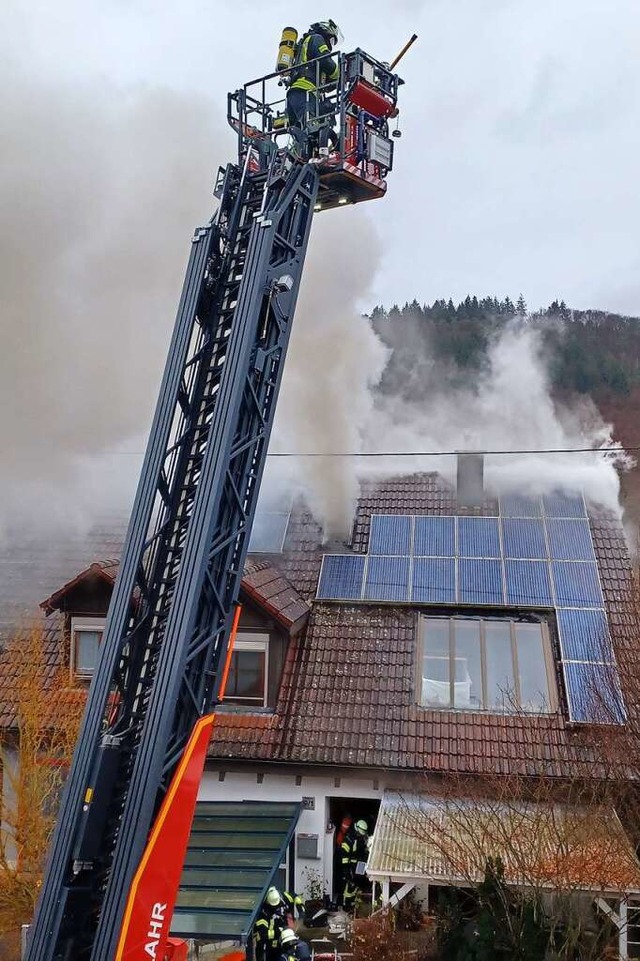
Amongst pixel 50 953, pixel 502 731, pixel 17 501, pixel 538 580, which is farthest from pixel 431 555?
pixel 50 953

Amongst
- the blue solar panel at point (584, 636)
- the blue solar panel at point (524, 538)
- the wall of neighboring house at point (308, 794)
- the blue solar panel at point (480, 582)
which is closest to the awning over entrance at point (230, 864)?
the wall of neighboring house at point (308, 794)

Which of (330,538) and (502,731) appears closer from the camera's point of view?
(502,731)

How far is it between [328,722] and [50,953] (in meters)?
7.81

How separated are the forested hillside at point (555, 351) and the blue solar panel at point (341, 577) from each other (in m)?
44.5

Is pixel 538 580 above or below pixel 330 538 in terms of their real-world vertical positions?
below

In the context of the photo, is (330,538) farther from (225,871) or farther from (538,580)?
(225,871)

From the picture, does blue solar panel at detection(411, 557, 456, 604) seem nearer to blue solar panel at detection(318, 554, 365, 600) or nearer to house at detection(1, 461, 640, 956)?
house at detection(1, 461, 640, 956)

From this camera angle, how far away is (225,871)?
38.2 ft

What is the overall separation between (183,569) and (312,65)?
6.40 m

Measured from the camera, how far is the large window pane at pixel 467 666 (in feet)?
47.4

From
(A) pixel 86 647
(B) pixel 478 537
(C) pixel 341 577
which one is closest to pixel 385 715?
(C) pixel 341 577

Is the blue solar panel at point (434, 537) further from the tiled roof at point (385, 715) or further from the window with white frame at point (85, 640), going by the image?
the window with white frame at point (85, 640)

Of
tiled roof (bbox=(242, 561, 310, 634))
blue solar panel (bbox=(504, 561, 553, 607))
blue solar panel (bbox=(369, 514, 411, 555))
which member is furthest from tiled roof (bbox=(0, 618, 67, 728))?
blue solar panel (bbox=(504, 561, 553, 607))

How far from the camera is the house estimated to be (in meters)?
11.8
